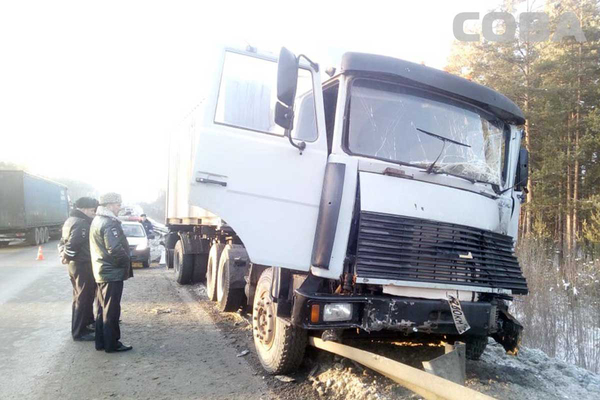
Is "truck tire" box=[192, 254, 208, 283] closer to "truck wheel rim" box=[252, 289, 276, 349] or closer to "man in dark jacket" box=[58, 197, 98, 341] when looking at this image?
"man in dark jacket" box=[58, 197, 98, 341]

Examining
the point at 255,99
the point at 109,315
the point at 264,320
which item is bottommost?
the point at 109,315

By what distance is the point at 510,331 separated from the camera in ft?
13.2

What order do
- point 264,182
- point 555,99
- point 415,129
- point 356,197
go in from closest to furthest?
point 356,197
point 264,182
point 415,129
point 555,99

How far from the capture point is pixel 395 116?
3.94 meters

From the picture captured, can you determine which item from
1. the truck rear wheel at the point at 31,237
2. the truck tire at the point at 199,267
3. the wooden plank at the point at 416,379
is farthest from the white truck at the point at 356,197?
the truck rear wheel at the point at 31,237

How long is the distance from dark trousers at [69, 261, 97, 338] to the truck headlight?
3.53m

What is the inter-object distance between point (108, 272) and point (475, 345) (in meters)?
4.00

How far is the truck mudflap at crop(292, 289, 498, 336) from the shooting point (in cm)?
339

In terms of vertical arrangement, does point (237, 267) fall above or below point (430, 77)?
below

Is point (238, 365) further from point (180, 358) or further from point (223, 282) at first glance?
point (223, 282)

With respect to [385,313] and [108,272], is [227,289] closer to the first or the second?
[108,272]

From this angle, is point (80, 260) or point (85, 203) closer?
point (80, 260)

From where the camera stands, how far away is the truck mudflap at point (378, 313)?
339 centimetres

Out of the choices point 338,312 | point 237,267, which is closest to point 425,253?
point 338,312
